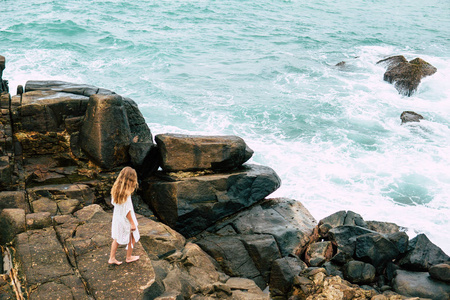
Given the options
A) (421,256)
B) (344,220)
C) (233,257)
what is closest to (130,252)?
(233,257)

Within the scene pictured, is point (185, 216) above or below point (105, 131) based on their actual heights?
below

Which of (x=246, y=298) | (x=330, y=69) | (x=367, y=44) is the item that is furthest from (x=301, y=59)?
(x=246, y=298)

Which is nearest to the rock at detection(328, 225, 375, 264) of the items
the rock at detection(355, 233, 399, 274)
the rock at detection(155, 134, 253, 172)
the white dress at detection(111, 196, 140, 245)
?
the rock at detection(355, 233, 399, 274)

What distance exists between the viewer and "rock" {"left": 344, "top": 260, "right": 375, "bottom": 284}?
29.4 feet

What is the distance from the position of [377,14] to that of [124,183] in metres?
46.2

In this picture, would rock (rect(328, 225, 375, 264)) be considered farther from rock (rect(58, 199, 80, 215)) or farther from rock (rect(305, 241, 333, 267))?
rock (rect(58, 199, 80, 215))

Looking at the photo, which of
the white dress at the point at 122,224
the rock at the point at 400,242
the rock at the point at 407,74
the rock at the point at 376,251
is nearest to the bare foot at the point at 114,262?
the white dress at the point at 122,224

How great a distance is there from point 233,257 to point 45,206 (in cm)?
400

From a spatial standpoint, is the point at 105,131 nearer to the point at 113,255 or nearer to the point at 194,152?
the point at 194,152

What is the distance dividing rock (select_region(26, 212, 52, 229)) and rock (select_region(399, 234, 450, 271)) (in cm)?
746

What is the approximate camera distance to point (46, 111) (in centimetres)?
1007

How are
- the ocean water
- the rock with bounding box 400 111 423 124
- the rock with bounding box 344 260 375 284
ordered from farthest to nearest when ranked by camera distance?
the rock with bounding box 400 111 423 124, the ocean water, the rock with bounding box 344 260 375 284

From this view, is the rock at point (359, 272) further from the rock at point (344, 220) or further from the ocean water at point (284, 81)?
the ocean water at point (284, 81)

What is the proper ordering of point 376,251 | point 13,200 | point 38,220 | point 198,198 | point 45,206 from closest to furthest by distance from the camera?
point 38,220, point 13,200, point 45,206, point 376,251, point 198,198
